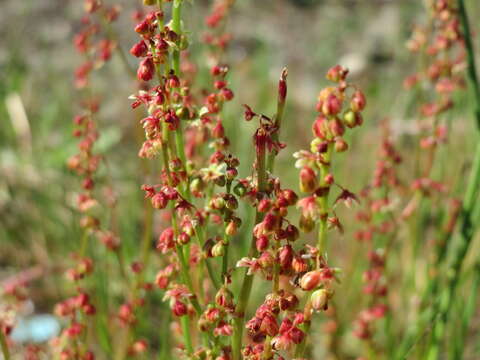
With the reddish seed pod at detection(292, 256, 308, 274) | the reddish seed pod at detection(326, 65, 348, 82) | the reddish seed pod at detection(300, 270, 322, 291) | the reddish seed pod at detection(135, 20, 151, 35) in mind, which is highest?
the reddish seed pod at detection(135, 20, 151, 35)

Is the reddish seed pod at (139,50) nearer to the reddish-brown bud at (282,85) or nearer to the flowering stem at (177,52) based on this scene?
the flowering stem at (177,52)

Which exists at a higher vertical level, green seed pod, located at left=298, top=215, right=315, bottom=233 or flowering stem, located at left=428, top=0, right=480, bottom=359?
flowering stem, located at left=428, top=0, right=480, bottom=359

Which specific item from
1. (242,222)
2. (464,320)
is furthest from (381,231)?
(242,222)

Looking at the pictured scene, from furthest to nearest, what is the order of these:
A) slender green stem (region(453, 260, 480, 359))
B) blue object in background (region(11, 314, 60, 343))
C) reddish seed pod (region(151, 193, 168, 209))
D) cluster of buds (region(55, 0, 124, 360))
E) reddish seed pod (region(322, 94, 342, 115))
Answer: blue object in background (region(11, 314, 60, 343)) < slender green stem (region(453, 260, 480, 359)) < cluster of buds (region(55, 0, 124, 360)) < reddish seed pod (region(151, 193, 168, 209)) < reddish seed pod (region(322, 94, 342, 115))

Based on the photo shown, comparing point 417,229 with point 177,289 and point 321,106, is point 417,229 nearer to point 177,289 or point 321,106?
point 177,289

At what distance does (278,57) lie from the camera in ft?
13.9

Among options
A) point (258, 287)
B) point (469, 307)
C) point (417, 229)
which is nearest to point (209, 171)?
point (469, 307)

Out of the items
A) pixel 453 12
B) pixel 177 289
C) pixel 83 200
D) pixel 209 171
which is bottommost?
pixel 177 289

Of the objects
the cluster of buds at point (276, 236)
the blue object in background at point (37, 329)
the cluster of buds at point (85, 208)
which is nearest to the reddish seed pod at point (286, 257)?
the cluster of buds at point (276, 236)

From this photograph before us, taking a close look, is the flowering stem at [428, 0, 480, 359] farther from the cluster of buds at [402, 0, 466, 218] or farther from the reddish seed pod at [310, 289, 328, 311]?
the reddish seed pod at [310, 289, 328, 311]

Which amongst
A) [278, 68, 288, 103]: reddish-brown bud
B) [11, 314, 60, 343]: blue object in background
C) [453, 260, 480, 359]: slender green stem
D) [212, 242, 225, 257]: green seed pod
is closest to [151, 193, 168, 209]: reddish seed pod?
[212, 242, 225, 257]: green seed pod

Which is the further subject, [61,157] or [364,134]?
[364,134]

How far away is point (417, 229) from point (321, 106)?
1.19 m

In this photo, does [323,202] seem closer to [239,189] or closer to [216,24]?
[239,189]
